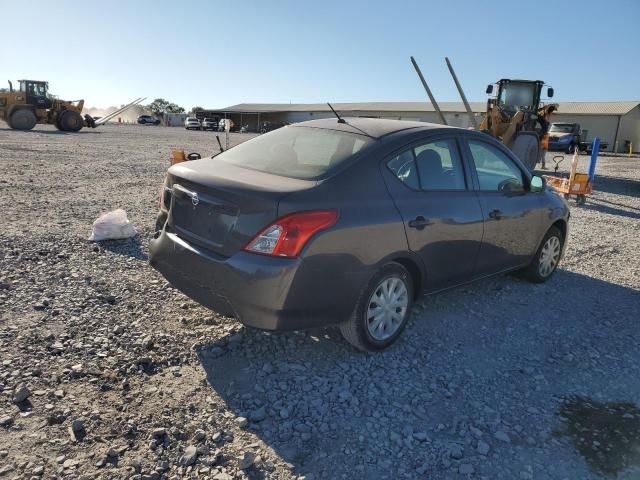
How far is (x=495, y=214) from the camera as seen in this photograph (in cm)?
447

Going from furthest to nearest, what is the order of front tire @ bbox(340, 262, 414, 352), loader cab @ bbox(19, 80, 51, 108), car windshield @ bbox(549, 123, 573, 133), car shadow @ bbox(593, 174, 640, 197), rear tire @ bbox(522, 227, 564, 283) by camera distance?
car windshield @ bbox(549, 123, 573, 133)
loader cab @ bbox(19, 80, 51, 108)
car shadow @ bbox(593, 174, 640, 197)
rear tire @ bbox(522, 227, 564, 283)
front tire @ bbox(340, 262, 414, 352)

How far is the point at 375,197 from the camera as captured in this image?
135 inches

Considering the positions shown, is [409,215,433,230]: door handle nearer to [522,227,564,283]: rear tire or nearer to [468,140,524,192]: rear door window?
[468,140,524,192]: rear door window

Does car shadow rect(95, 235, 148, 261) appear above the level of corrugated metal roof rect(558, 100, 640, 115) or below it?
below

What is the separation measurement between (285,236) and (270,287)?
1.07ft

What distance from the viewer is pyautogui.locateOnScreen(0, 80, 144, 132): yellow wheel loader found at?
29203mm

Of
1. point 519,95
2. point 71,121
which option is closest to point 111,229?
point 519,95

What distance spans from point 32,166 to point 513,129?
14.1 meters

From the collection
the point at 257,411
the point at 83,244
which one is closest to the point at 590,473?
the point at 257,411

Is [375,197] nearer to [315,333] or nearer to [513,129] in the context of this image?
[315,333]

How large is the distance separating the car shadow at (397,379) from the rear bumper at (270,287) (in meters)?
0.43

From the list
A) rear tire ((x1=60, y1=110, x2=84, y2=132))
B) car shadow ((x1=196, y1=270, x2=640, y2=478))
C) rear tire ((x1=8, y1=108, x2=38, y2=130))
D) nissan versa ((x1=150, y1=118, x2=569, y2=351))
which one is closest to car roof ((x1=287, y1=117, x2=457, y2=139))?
nissan versa ((x1=150, y1=118, x2=569, y2=351))

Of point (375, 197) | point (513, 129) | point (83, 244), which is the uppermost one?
point (513, 129)

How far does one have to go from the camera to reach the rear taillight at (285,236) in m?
2.98
